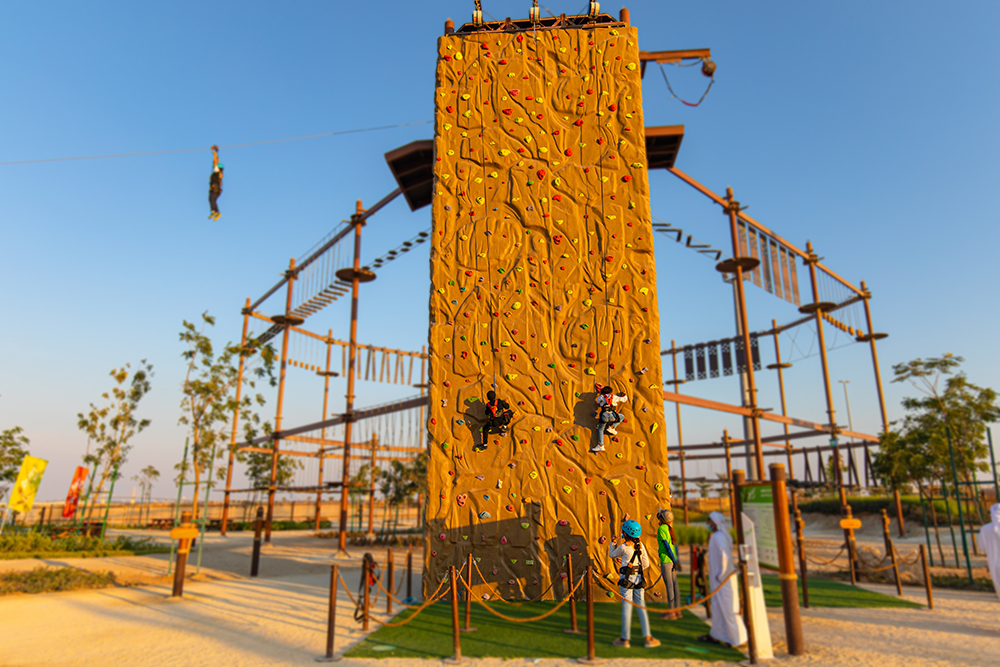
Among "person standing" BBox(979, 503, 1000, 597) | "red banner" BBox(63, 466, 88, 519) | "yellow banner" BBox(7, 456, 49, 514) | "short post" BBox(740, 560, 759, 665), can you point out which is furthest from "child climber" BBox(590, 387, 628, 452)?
"red banner" BBox(63, 466, 88, 519)

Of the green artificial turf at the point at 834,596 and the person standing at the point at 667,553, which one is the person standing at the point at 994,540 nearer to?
the green artificial turf at the point at 834,596

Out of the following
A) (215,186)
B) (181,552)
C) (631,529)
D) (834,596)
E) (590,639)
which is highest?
(215,186)

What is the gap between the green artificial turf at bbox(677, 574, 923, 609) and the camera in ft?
36.2

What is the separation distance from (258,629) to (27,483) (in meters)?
15.3

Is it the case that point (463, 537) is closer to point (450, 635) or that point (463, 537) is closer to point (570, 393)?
point (450, 635)

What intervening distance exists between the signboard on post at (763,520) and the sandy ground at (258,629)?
4.04ft

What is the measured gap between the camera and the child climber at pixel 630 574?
7828 millimetres

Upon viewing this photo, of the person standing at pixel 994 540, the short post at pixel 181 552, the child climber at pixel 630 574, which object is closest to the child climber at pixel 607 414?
the child climber at pixel 630 574

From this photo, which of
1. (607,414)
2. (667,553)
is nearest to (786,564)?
(667,553)

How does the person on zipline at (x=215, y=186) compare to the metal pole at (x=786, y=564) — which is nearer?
the metal pole at (x=786, y=564)

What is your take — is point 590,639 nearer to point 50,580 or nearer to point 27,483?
point 50,580

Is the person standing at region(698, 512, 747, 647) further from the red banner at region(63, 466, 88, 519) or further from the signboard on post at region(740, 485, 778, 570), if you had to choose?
the red banner at region(63, 466, 88, 519)

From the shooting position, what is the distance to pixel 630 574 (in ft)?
26.3

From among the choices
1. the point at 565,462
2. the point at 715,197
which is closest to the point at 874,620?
the point at 565,462
